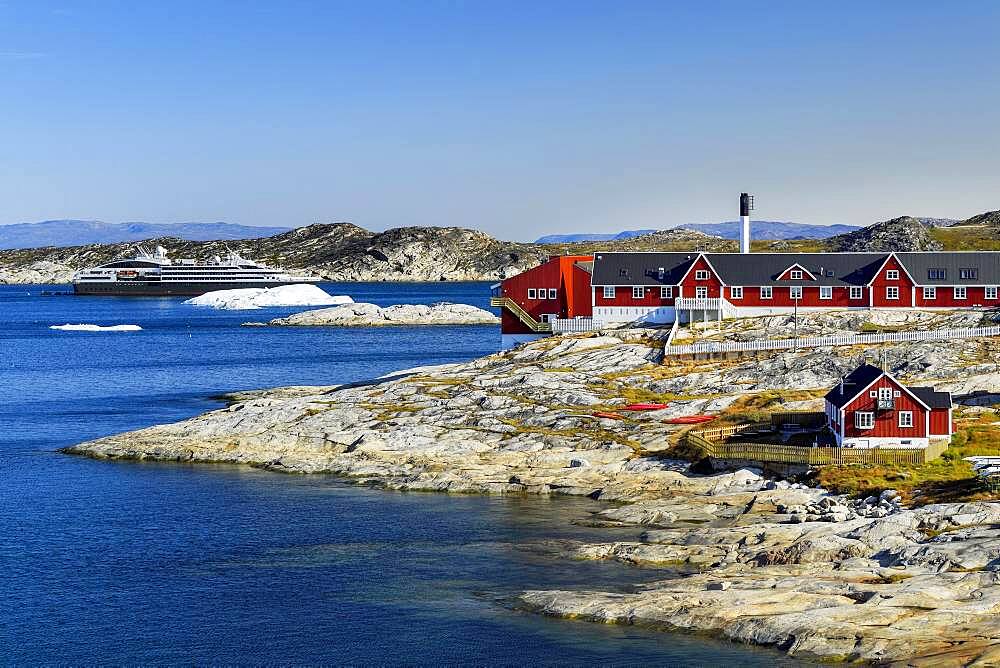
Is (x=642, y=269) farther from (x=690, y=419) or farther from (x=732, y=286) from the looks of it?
(x=690, y=419)

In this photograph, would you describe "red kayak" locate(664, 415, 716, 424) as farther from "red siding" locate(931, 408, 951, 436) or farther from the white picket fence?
"red siding" locate(931, 408, 951, 436)

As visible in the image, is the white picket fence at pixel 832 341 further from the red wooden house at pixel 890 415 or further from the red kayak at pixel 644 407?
the red wooden house at pixel 890 415

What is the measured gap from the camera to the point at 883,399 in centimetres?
5500

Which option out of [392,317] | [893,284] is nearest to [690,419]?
[893,284]

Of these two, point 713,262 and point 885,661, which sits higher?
point 713,262

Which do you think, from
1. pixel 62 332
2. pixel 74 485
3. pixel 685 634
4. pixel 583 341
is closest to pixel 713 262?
pixel 583 341

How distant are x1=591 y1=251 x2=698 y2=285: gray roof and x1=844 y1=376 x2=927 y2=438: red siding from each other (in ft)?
118

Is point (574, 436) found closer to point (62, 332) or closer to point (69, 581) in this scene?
point (69, 581)

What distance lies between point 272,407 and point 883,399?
35.8 m


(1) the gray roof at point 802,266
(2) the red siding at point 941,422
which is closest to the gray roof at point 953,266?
(1) the gray roof at point 802,266

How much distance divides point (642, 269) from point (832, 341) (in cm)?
A: 1902

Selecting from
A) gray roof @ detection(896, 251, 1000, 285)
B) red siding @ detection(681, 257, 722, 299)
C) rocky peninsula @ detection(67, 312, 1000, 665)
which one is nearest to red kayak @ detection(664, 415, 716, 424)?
rocky peninsula @ detection(67, 312, 1000, 665)

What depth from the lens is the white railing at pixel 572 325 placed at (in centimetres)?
9062

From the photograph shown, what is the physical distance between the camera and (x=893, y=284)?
88.1 m
